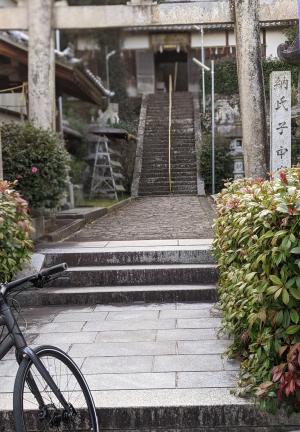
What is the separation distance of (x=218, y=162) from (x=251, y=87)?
5215 mm

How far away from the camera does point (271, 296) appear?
137 inches

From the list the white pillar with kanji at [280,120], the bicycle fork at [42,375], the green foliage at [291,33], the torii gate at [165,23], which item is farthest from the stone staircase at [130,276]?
the green foliage at [291,33]

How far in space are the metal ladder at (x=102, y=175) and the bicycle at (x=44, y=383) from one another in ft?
42.9

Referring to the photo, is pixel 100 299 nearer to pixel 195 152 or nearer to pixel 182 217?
pixel 182 217

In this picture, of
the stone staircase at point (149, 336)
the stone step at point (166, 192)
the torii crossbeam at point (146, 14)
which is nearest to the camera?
the stone staircase at point (149, 336)

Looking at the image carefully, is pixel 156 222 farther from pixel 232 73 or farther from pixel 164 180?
pixel 164 180

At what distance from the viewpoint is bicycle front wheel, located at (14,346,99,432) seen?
299 centimetres

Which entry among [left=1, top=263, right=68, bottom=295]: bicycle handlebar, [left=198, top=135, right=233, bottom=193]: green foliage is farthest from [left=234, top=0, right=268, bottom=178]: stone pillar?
[left=1, top=263, right=68, bottom=295]: bicycle handlebar

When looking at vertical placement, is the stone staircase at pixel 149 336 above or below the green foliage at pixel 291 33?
below

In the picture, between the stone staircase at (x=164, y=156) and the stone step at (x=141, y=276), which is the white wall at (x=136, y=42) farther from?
the stone step at (x=141, y=276)

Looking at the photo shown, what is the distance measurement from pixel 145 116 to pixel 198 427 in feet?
45.7

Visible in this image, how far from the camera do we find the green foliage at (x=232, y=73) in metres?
9.23

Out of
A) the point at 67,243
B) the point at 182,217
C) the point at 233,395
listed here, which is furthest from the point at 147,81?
the point at 233,395

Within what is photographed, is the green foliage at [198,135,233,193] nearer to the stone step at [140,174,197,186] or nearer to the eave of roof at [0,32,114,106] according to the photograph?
the stone step at [140,174,197,186]
